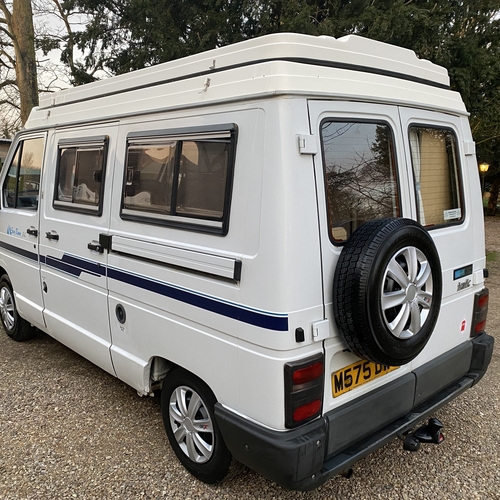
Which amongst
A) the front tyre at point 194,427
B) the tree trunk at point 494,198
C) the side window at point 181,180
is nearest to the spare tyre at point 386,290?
the side window at point 181,180

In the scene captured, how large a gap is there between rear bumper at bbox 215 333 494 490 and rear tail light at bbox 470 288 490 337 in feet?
1.10

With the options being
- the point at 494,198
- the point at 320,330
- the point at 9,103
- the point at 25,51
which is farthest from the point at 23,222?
the point at 494,198

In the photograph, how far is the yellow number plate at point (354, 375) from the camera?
2.33 m

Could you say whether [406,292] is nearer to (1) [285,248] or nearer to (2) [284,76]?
(1) [285,248]

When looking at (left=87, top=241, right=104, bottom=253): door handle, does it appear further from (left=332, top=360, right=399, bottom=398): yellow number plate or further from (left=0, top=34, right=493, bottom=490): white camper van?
(left=332, top=360, right=399, bottom=398): yellow number plate

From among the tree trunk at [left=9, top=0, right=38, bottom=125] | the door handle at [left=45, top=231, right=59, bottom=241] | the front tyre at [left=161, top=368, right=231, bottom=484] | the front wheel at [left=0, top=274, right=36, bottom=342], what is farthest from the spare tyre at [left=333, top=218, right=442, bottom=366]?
the tree trunk at [left=9, top=0, right=38, bottom=125]

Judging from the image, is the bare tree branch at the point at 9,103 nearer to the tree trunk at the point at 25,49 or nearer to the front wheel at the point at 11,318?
the tree trunk at the point at 25,49

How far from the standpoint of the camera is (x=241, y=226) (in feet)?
7.30

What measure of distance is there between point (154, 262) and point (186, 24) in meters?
6.76

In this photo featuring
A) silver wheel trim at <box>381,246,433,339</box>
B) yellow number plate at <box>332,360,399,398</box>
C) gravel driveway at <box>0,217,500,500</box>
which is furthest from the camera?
gravel driveway at <box>0,217,500,500</box>

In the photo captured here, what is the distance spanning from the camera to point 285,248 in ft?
6.72

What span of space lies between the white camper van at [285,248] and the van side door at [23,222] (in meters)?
0.90

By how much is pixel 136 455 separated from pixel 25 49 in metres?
10.6

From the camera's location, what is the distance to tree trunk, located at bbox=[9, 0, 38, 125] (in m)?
10.5
